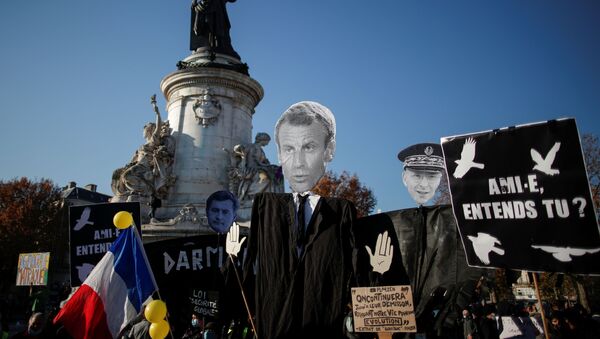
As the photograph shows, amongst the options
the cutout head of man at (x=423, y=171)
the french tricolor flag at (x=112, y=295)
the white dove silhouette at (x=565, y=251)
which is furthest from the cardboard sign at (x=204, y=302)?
the white dove silhouette at (x=565, y=251)

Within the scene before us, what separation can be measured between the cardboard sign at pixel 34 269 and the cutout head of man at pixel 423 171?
10.8 meters

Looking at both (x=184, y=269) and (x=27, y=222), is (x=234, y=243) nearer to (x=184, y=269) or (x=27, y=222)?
(x=184, y=269)

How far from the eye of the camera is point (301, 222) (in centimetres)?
405

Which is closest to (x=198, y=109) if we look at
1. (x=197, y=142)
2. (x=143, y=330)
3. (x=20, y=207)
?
(x=197, y=142)

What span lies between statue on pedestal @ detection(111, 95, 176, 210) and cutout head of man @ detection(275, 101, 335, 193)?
10067 mm

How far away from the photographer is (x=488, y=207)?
345cm

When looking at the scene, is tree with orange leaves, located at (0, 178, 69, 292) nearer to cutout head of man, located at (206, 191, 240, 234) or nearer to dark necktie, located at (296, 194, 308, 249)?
cutout head of man, located at (206, 191, 240, 234)

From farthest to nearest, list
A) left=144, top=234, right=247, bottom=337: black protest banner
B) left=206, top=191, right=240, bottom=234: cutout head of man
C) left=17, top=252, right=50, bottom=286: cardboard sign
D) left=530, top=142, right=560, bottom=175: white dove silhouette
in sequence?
left=17, top=252, right=50, bottom=286: cardboard sign
left=206, top=191, right=240, bottom=234: cutout head of man
left=144, top=234, right=247, bottom=337: black protest banner
left=530, top=142, right=560, bottom=175: white dove silhouette

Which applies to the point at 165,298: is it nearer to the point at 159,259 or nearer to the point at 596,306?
the point at 159,259

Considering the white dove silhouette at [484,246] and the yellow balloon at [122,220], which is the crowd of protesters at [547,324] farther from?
the yellow balloon at [122,220]

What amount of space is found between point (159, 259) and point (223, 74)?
369 inches

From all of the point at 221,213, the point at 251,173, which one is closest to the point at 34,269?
the point at 251,173

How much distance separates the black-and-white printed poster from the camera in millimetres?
2920

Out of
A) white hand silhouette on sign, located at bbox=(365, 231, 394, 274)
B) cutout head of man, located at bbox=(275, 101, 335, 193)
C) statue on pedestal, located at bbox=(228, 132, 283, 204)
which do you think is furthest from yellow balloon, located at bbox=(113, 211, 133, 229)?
statue on pedestal, located at bbox=(228, 132, 283, 204)
